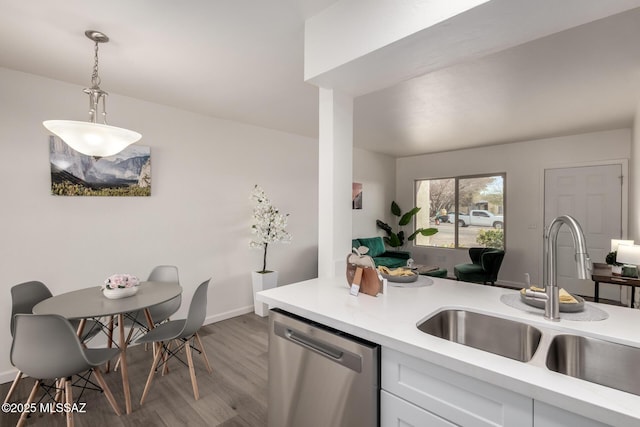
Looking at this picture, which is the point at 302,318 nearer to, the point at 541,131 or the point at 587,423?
the point at 587,423

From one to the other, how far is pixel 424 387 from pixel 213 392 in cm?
189

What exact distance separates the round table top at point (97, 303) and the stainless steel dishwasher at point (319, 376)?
119cm

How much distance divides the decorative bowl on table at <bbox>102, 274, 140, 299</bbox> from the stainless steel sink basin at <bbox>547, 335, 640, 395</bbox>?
2556 mm

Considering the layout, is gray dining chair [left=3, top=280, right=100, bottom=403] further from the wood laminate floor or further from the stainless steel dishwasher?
the stainless steel dishwasher

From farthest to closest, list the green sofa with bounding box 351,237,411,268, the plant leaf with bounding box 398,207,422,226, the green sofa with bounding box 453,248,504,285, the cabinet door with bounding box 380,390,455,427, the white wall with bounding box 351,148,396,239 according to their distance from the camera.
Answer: the plant leaf with bounding box 398,207,422,226 < the white wall with bounding box 351,148,396,239 < the green sofa with bounding box 351,237,411,268 < the green sofa with bounding box 453,248,504,285 < the cabinet door with bounding box 380,390,455,427

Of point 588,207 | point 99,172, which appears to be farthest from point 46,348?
point 588,207

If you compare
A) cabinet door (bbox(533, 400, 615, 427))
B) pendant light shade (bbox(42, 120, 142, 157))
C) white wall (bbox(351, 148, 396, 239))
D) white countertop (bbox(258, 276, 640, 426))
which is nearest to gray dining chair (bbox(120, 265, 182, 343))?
pendant light shade (bbox(42, 120, 142, 157))

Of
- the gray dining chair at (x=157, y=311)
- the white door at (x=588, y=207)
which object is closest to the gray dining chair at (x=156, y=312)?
the gray dining chair at (x=157, y=311)

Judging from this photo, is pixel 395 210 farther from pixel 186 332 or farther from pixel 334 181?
pixel 186 332

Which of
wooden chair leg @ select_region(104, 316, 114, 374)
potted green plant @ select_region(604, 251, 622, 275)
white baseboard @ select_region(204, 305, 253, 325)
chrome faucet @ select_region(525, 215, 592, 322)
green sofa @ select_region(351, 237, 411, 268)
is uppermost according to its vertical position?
chrome faucet @ select_region(525, 215, 592, 322)

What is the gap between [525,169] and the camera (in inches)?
202

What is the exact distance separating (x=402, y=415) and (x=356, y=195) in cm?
478

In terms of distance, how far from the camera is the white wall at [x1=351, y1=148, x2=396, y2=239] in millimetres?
5816

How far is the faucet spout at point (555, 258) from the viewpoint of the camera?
104 centimetres
